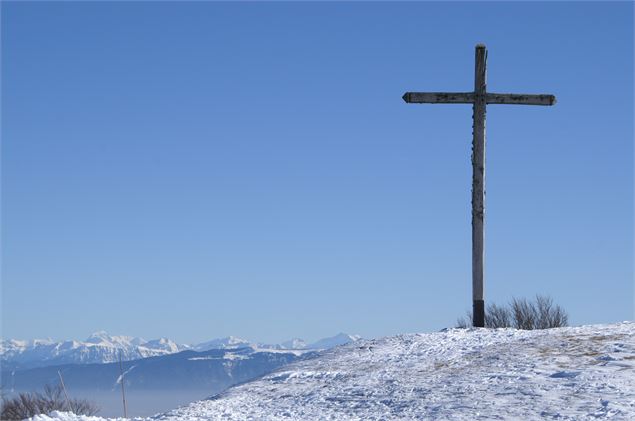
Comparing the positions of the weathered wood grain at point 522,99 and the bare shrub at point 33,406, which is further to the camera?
the bare shrub at point 33,406

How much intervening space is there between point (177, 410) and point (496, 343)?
630 cm

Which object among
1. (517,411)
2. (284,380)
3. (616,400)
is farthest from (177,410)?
(616,400)

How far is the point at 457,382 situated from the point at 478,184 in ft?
24.9

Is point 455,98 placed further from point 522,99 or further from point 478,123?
point 522,99

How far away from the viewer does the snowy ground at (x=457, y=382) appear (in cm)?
1456

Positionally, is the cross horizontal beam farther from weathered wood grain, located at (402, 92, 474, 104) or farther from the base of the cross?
the base of the cross

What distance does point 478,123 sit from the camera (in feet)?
76.3

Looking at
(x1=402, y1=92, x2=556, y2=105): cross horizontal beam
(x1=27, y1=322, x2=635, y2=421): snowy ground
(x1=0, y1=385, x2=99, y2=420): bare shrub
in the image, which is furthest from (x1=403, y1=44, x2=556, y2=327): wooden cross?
(x1=0, y1=385, x2=99, y2=420): bare shrub

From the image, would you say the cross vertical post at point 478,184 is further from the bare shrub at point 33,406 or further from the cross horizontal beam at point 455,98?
the bare shrub at point 33,406

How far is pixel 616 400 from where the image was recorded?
14211 mm

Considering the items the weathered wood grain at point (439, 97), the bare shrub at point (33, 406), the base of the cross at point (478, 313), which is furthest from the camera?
the bare shrub at point (33, 406)

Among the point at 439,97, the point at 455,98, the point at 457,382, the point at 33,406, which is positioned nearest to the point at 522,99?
the point at 455,98

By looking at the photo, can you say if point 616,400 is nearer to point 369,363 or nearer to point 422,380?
point 422,380

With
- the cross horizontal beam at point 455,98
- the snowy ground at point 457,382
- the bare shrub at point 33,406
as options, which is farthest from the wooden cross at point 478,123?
the bare shrub at point 33,406
